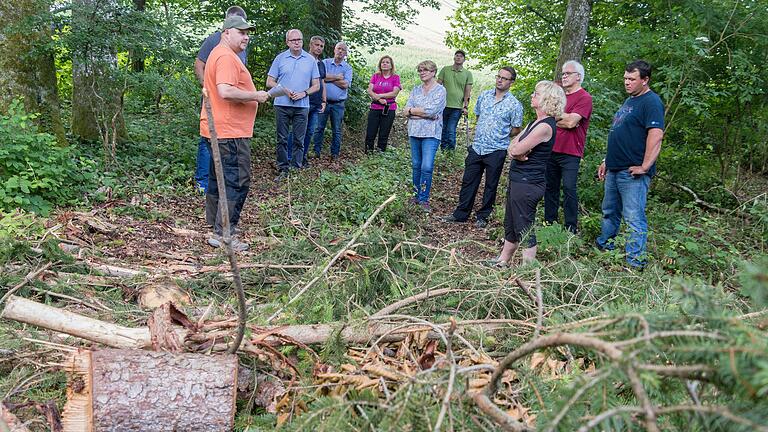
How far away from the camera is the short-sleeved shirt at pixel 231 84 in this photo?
5.02 meters

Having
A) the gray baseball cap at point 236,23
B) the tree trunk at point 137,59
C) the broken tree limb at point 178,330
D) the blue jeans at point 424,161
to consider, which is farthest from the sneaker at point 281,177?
the broken tree limb at point 178,330

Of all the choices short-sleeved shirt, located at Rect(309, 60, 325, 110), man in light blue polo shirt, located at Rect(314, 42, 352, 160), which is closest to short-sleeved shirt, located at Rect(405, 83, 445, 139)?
short-sleeved shirt, located at Rect(309, 60, 325, 110)

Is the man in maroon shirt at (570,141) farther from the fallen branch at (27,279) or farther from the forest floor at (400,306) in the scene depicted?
the fallen branch at (27,279)

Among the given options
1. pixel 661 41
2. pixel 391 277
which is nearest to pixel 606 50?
pixel 661 41

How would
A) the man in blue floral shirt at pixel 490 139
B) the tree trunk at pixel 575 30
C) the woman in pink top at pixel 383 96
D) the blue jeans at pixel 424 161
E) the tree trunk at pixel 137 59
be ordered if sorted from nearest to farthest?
the man in blue floral shirt at pixel 490 139 → the tree trunk at pixel 137 59 → the blue jeans at pixel 424 161 → the tree trunk at pixel 575 30 → the woman in pink top at pixel 383 96

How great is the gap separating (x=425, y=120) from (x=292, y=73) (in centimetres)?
204

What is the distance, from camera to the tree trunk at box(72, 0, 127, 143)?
21.9 feet

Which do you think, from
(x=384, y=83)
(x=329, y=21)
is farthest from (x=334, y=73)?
(x=329, y=21)

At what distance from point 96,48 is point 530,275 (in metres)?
5.85

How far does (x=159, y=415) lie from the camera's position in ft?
7.77

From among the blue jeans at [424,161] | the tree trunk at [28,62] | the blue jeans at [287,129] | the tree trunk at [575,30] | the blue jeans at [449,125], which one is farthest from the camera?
the blue jeans at [449,125]

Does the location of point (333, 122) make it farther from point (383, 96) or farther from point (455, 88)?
point (455, 88)

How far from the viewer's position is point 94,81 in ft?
23.4

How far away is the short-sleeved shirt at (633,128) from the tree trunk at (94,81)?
18.1ft
